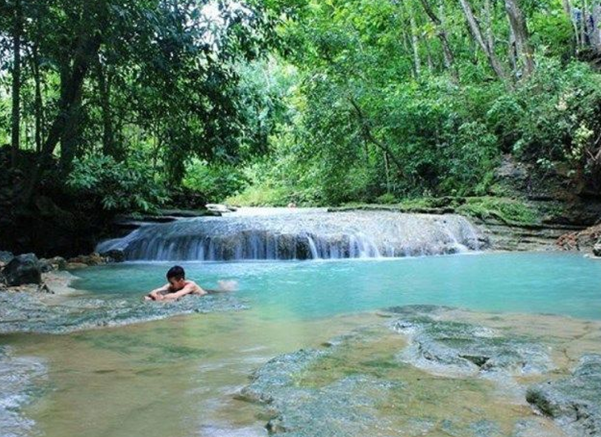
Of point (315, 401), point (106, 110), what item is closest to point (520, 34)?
point (106, 110)

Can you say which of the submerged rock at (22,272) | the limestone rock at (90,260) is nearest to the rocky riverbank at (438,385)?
the submerged rock at (22,272)

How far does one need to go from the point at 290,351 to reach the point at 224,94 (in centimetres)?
420

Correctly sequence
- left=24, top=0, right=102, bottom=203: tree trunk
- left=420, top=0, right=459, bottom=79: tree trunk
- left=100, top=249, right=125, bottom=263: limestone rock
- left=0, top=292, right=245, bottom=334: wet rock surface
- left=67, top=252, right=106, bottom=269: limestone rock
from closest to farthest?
left=0, top=292, right=245, bottom=334: wet rock surface < left=24, top=0, right=102, bottom=203: tree trunk < left=67, top=252, right=106, bottom=269: limestone rock < left=100, top=249, right=125, bottom=263: limestone rock < left=420, top=0, right=459, bottom=79: tree trunk

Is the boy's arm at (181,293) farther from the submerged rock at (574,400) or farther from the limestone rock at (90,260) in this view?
the limestone rock at (90,260)

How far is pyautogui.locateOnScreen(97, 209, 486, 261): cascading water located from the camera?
44.7 feet

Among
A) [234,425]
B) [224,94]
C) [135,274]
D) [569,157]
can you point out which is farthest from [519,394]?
[569,157]

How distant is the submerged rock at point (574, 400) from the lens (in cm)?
255

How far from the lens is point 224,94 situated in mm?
7477

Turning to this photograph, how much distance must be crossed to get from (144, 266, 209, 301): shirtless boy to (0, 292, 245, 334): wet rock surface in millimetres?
217

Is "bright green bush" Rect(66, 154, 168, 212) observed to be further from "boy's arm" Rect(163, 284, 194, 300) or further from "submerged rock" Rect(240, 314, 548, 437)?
"submerged rock" Rect(240, 314, 548, 437)

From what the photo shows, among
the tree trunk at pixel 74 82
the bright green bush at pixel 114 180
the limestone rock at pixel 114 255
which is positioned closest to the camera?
the tree trunk at pixel 74 82

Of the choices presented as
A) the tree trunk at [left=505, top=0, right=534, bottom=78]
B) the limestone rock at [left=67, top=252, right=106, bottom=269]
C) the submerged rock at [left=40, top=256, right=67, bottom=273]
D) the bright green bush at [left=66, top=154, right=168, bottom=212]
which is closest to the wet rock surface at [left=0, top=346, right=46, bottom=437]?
the bright green bush at [left=66, top=154, right=168, bottom=212]

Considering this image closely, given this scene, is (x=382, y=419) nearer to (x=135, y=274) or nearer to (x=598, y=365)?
(x=598, y=365)

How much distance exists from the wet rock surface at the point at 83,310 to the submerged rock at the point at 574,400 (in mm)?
3959
